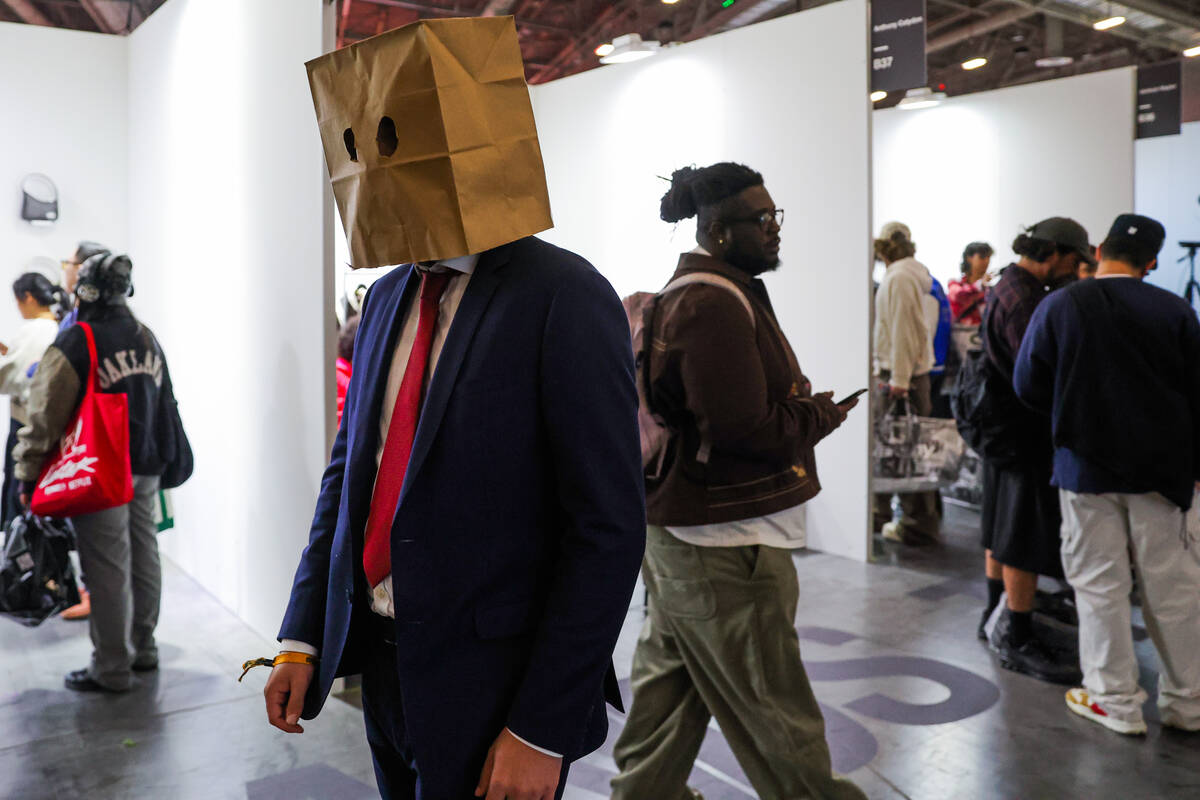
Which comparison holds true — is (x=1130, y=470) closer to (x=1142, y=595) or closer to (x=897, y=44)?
(x=1142, y=595)

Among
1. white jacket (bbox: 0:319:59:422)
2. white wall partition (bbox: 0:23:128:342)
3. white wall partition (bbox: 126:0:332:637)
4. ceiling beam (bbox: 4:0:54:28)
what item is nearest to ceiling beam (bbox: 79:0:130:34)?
ceiling beam (bbox: 4:0:54:28)

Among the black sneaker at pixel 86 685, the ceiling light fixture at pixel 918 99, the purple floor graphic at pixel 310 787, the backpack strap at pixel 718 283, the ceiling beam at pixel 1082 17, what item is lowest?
the purple floor graphic at pixel 310 787

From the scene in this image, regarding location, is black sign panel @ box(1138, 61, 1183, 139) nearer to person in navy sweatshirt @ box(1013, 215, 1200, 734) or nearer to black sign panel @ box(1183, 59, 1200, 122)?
black sign panel @ box(1183, 59, 1200, 122)

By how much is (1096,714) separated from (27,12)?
8.46 meters

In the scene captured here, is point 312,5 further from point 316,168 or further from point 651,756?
point 651,756

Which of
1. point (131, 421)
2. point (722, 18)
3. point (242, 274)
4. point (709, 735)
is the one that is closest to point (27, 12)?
point (242, 274)

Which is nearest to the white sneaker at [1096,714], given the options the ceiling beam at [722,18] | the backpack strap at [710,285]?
the backpack strap at [710,285]

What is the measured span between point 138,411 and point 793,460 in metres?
2.50

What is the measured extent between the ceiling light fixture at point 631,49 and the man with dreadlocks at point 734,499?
3889 mm

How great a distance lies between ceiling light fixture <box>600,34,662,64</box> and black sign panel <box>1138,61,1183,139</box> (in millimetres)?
4098

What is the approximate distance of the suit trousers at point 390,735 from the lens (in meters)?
1.26

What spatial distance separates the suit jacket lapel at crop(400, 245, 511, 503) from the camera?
1.20 metres

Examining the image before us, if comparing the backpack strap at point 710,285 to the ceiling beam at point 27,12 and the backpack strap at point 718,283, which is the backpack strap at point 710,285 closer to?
the backpack strap at point 718,283

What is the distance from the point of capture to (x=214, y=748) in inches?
121
